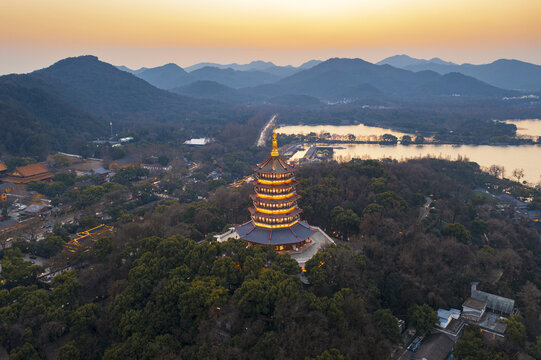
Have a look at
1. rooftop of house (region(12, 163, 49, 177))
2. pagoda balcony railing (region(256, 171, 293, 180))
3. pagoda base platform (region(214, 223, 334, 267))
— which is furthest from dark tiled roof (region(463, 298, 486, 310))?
rooftop of house (region(12, 163, 49, 177))

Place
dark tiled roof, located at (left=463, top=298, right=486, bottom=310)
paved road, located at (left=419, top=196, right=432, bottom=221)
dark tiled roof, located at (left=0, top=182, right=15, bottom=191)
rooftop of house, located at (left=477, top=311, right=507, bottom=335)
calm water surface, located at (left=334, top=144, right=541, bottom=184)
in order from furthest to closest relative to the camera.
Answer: calm water surface, located at (left=334, top=144, right=541, bottom=184) < dark tiled roof, located at (left=0, top=182, right=15, bottom=191) < paved road, located at (left=419, top=196, right=432, bottom=221) < dark tiled roof, located at (left=463, top=298, right=486, bottom=310) < rooftop of house, located at (left=477, top=311, right=507, bottom=335)

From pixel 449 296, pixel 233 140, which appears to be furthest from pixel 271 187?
pixel 233 140

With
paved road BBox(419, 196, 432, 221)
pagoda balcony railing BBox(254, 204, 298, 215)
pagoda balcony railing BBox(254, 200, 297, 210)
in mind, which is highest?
pagoda balcony railing BBox(254, 200, 297, 210)

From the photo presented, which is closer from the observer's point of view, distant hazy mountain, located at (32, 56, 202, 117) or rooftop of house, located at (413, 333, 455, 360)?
rooftop of house, located at (413, 333, 455, 360)

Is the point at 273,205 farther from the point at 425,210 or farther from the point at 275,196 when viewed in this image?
the point at 425,210

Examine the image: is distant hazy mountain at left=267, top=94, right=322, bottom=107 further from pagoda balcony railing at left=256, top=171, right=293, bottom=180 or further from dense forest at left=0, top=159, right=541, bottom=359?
pagoda balcony railing at left=256, top=171, right=293, bottom=180

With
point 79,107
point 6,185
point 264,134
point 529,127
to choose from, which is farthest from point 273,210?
point 529,127

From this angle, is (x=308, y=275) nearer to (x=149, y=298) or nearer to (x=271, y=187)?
(x=271, y=187)

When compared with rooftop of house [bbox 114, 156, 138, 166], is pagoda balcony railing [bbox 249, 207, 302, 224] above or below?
above
